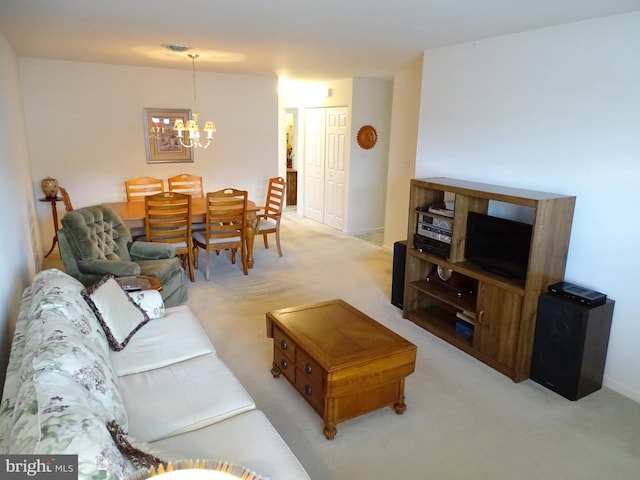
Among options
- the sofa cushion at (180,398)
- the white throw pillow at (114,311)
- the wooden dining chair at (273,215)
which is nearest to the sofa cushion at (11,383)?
the white throw pillow at (114,311)

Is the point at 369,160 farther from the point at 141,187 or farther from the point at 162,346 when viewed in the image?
the point at 162,346

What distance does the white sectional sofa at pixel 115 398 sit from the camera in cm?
116

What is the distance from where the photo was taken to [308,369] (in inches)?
97.1

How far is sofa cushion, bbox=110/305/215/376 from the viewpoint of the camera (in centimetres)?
229

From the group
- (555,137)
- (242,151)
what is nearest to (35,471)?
(555,137)

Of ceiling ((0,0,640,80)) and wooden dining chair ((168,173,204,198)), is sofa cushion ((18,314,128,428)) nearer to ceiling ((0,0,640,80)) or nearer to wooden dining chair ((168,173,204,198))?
ceiling ((0,0,640,80))

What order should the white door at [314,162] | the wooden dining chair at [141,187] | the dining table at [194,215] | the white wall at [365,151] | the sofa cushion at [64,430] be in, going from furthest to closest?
1. the white door at [314,162]
2. the white wall at [365,151]
3. the wooden dining chair at [141,187]
4. the dining table at [194,215]
5. the sofa cushion at [64,430]

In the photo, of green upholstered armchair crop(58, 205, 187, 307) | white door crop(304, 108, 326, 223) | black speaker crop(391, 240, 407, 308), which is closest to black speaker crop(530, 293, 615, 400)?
black speaker crop(391, 240, 407, 308)

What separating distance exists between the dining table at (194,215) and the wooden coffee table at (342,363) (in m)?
2.39

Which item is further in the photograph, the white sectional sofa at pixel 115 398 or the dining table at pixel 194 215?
the dining table at pixel 194 215

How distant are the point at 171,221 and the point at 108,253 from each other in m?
0.90

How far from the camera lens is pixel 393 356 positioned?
2410 mm

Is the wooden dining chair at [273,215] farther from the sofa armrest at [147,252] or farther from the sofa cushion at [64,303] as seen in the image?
the sofa cushion at [64,303]

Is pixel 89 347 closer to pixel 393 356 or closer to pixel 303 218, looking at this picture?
pixel 393 356
